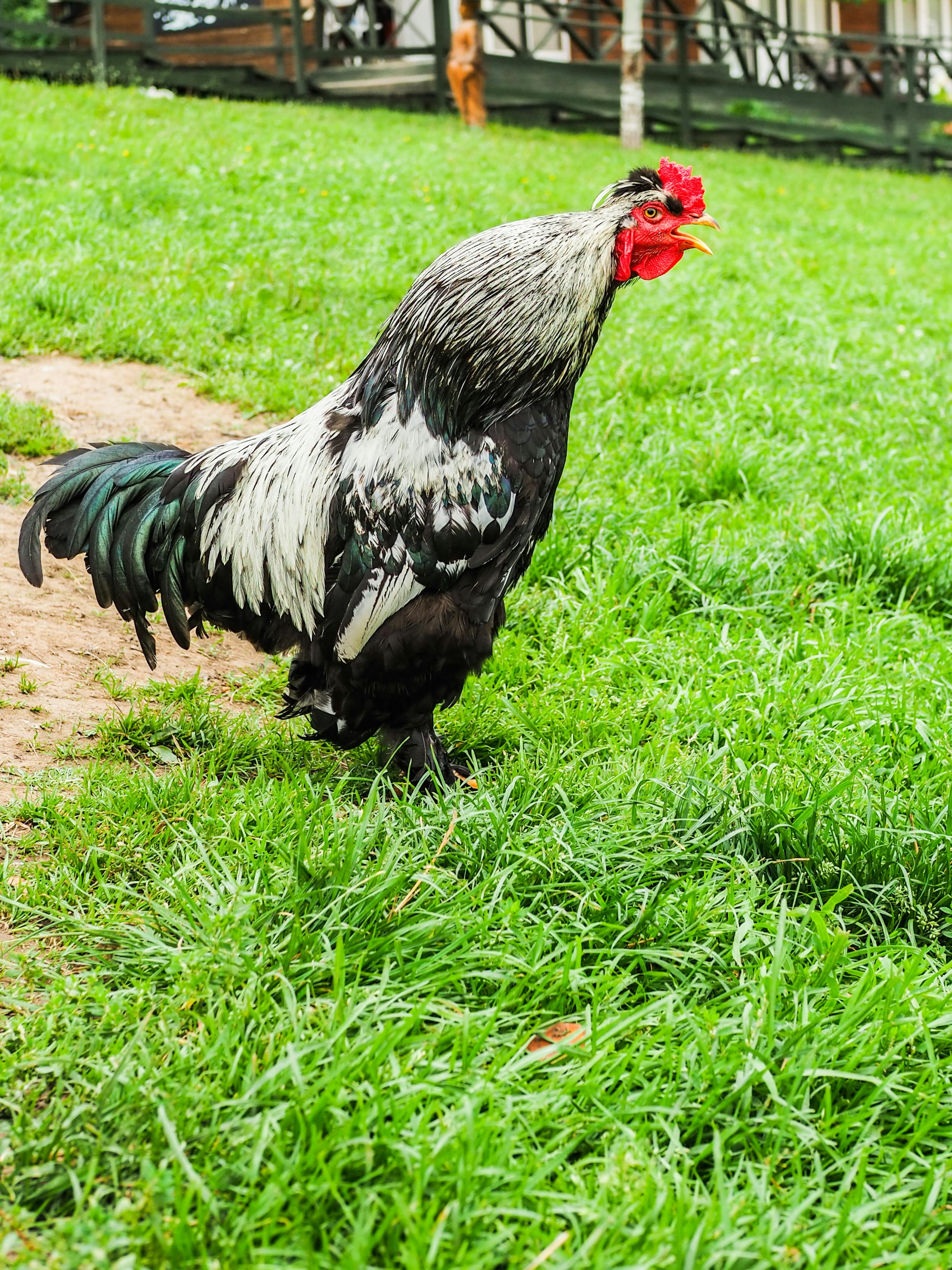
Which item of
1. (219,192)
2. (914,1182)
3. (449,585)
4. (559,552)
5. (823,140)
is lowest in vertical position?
(914,1182)

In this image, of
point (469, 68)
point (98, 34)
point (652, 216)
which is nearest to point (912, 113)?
point (469, 68)

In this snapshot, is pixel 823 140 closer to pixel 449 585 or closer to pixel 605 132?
pixel 605 132

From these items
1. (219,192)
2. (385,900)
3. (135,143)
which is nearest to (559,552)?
(385,900)

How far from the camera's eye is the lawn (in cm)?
182

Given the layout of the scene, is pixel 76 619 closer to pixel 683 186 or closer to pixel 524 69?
pixel 683 186

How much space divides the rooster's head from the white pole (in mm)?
12511

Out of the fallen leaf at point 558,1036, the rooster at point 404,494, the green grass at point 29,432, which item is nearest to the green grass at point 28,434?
the green grass at point 29,432

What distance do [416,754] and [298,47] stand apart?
54.6 ft

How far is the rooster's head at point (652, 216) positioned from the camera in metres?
3.09

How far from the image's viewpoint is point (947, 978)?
2527mm

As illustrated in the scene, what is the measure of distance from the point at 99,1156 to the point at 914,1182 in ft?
4.69

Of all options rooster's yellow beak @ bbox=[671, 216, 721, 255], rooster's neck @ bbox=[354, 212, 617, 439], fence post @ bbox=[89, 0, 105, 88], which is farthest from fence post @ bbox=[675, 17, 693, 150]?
rooster's neck @ bbox=[354, 212, 617, 439]

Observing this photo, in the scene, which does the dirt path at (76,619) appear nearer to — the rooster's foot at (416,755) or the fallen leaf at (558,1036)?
the rooster's foot at (416,755)

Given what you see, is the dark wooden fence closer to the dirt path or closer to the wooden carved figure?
the wooden carved figure
